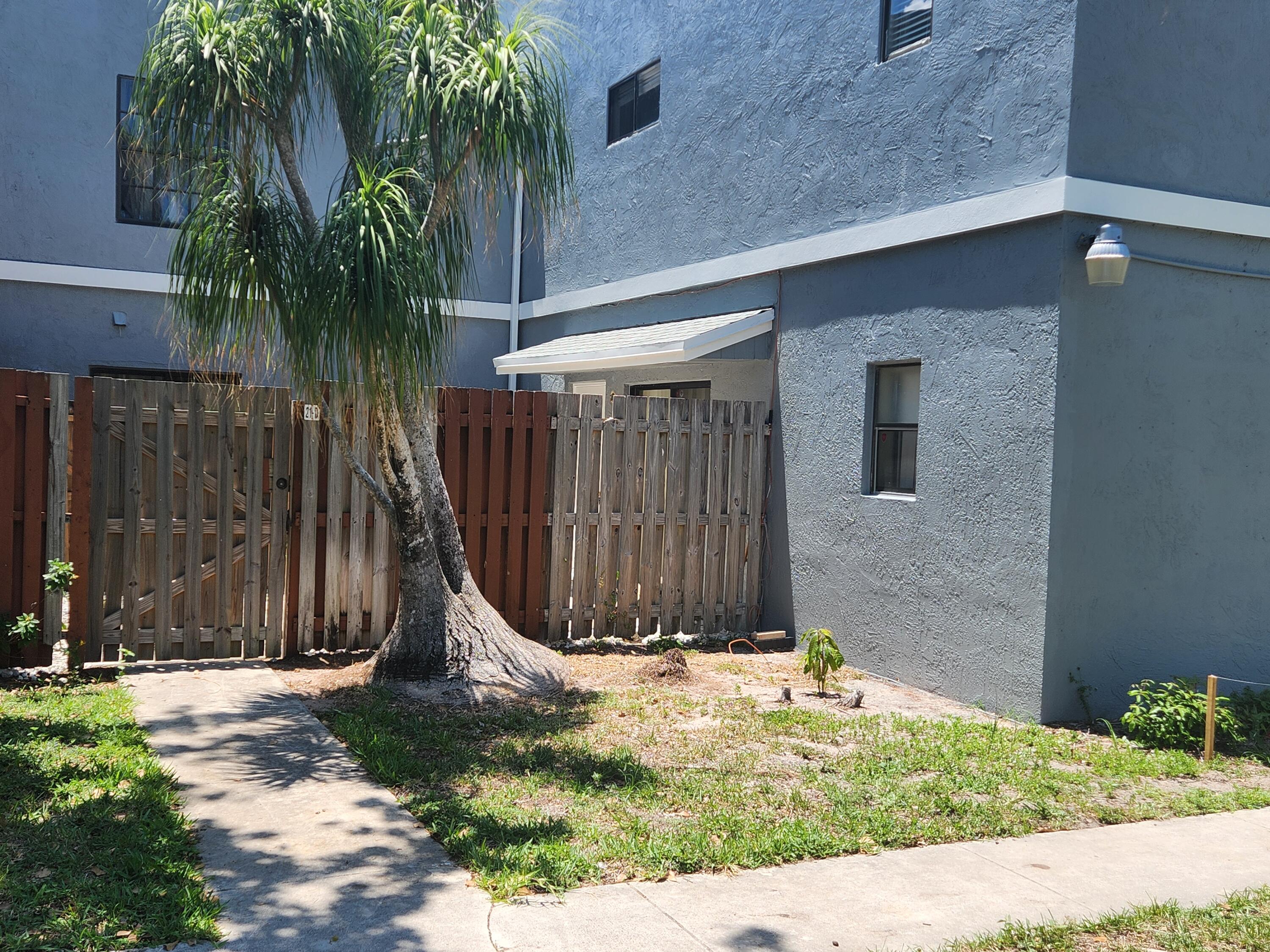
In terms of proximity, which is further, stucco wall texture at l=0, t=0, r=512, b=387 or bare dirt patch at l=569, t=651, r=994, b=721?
stucco wall texture at l=0, t=0, r=512, b=387

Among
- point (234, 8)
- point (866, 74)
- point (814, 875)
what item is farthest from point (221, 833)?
point (866, 74)

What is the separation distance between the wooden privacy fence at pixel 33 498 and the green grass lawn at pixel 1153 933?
6.34 meters

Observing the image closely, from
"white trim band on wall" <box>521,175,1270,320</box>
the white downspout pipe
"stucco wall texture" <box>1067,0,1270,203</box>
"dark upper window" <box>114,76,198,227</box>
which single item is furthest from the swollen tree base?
the white downspout pipe

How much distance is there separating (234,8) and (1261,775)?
787cm

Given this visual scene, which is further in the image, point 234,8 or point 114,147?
point 114,147

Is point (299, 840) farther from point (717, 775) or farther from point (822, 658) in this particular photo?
point (822, 658)

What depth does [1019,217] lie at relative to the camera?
7.26 m

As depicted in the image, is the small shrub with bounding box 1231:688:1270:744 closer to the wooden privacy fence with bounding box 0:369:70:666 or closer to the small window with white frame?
the small window with white frame

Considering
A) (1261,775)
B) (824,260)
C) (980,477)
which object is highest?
(824,260)

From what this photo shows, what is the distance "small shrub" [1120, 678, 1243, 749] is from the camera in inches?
269

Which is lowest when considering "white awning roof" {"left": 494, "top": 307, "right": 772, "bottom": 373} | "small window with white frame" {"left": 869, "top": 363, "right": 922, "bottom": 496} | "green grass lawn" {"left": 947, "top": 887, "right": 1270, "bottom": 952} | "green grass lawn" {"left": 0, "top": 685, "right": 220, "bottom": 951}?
"green grass lawn" {"left": 947, "top": 887, "right": 1270, "bottom": 952}

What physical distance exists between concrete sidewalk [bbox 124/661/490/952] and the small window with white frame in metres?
4.77

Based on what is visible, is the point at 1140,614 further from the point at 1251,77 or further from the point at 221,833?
the point at 221,833

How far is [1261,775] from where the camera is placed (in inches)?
254
